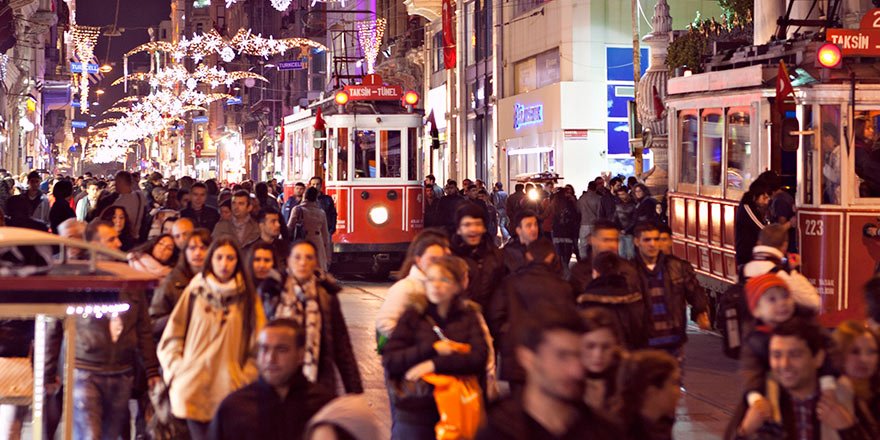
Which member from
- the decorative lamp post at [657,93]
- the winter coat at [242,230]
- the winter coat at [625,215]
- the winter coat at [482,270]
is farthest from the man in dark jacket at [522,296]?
the decorative lamp post at [657,93]

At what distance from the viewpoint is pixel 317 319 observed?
7.18 metres

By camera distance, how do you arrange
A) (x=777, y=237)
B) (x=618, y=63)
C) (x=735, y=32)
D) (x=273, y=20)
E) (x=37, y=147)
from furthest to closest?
(x=273, y=20), (x=37, y=147), (x=618, y=63), (x=735, y=32), (x=777, y=237)

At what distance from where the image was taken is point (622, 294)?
28.7 feet

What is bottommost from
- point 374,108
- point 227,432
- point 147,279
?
point 227,432

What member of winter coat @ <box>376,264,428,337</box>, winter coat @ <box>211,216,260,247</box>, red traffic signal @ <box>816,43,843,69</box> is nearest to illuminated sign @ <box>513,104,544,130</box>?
red traffic signal @ <box>816,43,843,69</box>

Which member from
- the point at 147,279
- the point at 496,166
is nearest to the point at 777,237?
the point at 147,279

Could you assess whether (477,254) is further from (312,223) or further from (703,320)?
(312,223)

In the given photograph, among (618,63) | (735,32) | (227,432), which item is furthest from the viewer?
(618,63)

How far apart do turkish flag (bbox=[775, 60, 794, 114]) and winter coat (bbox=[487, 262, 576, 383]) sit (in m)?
5.69

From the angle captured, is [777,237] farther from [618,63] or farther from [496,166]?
[496,166]

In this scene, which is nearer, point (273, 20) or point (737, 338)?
point (737, 338)

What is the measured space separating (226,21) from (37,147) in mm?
43533

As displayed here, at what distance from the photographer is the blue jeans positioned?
25.2 ft

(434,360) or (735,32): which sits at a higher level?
(735,32)
